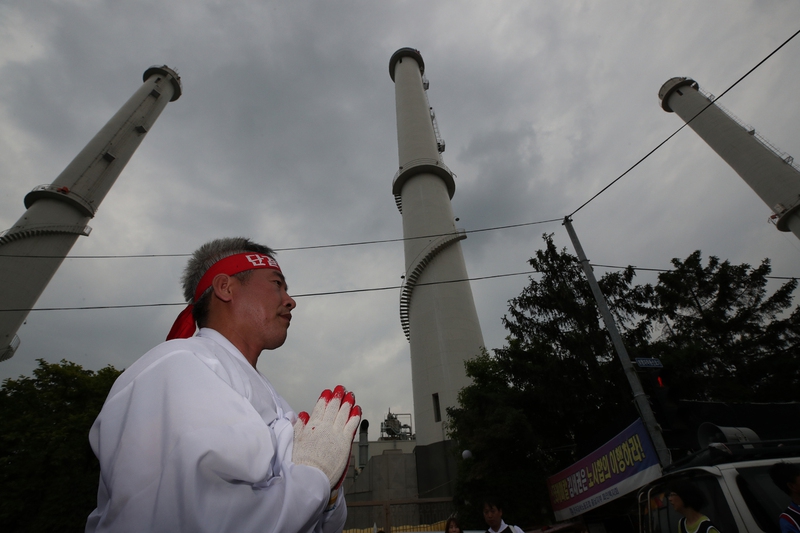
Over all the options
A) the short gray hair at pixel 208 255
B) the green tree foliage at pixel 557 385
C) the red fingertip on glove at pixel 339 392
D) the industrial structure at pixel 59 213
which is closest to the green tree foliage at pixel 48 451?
the industrial structure at pixel 59 213

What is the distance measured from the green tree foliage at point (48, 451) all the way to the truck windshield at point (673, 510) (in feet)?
60.2

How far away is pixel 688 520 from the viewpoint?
4422mm

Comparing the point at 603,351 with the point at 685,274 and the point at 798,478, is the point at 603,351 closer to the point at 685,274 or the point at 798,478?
the point at 798,478

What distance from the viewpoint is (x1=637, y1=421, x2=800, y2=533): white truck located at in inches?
159

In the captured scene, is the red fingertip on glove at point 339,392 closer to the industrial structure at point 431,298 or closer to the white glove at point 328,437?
the white glove at point 328,437

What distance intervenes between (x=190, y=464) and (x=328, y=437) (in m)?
0.57

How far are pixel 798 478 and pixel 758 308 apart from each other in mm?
27063

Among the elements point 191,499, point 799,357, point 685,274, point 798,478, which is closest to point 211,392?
point 191,499

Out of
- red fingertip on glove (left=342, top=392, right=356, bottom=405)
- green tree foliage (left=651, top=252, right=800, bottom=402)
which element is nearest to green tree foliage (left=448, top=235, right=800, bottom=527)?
green tree foliage (left=651, top=252, right=800, bottom=402)

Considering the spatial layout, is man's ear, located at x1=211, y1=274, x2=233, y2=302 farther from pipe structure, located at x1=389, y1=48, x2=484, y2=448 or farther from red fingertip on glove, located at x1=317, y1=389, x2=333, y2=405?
pipe structure, located at x1=389, y1=48, x2=484, y2=448

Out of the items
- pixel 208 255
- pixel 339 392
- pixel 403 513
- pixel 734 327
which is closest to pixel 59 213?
pixel 403 513

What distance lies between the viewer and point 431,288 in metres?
26.6

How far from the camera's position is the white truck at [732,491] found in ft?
13.2

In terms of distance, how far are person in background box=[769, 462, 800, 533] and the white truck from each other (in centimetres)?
6
